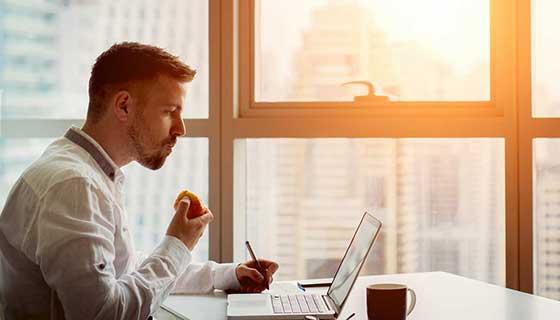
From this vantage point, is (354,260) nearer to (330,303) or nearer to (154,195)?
(330,303)

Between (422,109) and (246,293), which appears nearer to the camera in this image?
(246,293)

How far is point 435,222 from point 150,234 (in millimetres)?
1177

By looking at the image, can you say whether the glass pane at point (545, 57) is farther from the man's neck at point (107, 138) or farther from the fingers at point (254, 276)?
the man's neck at point (107, 138)

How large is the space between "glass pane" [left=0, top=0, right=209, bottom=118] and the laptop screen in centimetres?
122

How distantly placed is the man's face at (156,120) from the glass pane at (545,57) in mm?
1534

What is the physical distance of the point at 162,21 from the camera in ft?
10.3

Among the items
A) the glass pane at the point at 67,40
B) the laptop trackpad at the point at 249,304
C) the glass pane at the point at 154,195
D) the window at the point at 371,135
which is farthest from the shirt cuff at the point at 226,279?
the glass pane at the point at 67,40

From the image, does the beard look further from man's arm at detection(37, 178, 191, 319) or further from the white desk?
the white desk

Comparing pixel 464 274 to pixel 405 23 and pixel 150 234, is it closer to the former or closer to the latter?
pixel 405 23

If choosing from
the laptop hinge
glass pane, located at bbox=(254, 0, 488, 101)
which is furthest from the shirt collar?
glass pane, located at bbox=(254, 0, 488, 101)

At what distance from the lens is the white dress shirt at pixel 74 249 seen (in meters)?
1.69

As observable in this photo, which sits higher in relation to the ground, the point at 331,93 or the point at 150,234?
the point at 331,93

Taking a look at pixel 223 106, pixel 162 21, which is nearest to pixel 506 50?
pixel 223 106

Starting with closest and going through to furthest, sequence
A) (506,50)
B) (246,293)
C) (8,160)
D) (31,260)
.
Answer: (31,260)
(246,293)
(506,50)
(8,160)
